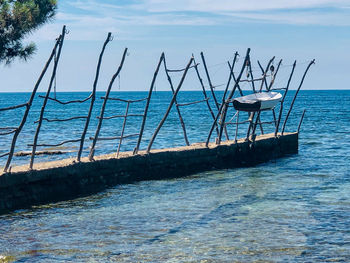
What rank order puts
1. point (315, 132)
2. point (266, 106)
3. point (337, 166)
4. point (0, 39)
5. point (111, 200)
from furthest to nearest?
point (315, 132)
point (337, 166)
point (266, 106)
point (111, 200)
point (0, 39)

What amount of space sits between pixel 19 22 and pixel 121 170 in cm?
635

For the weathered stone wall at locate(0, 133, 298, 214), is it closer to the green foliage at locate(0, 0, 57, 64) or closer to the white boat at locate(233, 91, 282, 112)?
the white boat at locate(233, 91, 282, 112)

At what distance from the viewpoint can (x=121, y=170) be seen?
13734 millimetres

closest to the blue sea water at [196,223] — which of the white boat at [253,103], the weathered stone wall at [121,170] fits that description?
the weathered stone wall at [121,170]

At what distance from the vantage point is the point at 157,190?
13.4m

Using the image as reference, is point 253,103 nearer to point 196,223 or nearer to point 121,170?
point 121,170

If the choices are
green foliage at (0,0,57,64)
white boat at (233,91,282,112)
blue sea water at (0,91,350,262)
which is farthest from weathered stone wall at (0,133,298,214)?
green foliage at (0,0,57,64)

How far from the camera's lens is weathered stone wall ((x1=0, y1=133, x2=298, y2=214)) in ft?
36.3

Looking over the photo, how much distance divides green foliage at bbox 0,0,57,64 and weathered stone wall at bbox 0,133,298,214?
11.0ft

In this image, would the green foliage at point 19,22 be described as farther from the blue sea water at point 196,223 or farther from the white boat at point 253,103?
the white boat at point 253,103

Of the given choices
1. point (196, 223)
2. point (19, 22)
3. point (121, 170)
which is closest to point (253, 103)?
Answer: point (121, 170)

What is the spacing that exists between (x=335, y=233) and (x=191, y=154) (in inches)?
269

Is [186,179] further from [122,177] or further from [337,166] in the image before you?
[337,166]

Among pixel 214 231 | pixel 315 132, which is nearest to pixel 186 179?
pixel 214 231
